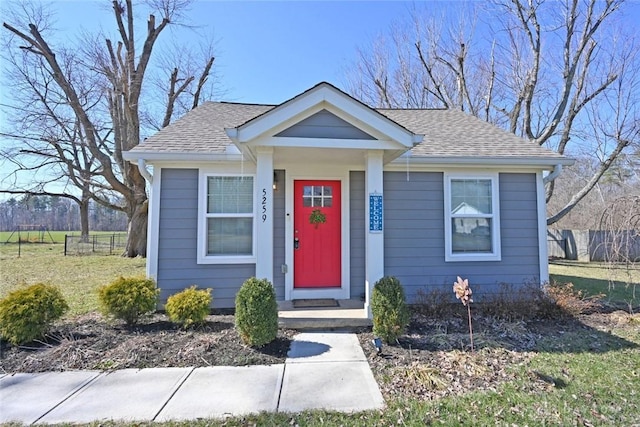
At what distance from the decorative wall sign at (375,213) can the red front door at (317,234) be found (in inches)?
53.9

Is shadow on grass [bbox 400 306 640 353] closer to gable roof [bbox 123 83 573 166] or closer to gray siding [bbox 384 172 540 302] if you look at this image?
gray siding [bbox 384 172 540 302]

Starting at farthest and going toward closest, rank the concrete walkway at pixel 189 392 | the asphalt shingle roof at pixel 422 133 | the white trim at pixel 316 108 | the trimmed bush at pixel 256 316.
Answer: the asphalt shingle roof at pixel 422 133
the white trim at pixel 316 108
the trimmed bush at pixel 256 316
the concrete walkway at pixel 189 392

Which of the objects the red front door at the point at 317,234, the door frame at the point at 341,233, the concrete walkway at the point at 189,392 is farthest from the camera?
the red front door at the point at 317,234

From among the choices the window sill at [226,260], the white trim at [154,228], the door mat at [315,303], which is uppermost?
the white trim at [154,228]

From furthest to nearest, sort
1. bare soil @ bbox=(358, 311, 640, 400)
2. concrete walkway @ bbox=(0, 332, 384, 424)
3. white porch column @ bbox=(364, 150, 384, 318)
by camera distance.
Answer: white porch column @ bbox=(364, 150, 384, 318)
bare soil @ bbox=(358, 311, 640, 400)
concrete walkway @ bbox=(0, 332, 384, 424)

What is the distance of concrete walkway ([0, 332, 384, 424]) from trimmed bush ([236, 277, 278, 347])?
39cm

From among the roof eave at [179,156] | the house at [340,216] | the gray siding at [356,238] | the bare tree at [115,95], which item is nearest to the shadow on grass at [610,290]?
the house at [340,216]

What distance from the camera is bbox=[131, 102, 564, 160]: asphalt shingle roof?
5734 mm

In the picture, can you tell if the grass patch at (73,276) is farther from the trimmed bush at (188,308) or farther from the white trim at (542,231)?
the white trim at (542,231)

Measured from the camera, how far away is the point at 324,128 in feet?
15.2

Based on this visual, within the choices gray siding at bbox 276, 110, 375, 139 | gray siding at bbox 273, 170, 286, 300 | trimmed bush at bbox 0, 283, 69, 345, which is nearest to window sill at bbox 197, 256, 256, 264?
gray siding at bbox 273, 170, 286, 300

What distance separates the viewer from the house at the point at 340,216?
5.55 meters

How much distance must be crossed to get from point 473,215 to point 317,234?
302 cm

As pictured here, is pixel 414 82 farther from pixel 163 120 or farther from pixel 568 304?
pixel 568 304
